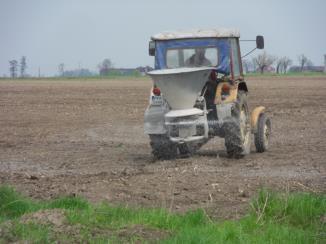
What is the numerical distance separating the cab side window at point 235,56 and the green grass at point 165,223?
4.92 metres

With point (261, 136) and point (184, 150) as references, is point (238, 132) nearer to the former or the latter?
point (184, 150)

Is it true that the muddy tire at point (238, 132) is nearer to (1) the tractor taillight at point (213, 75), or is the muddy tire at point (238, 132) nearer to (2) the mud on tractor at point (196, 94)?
(2) the mud on tractor at point (196, 94)

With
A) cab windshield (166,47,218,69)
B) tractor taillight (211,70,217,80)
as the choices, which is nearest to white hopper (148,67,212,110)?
tractor taillight (211,70,217,80)

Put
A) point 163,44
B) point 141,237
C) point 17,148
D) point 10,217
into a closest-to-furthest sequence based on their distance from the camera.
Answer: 1. point 141,237
2. point 10,217
3. point 163,44
4. point 17,148

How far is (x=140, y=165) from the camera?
12.1 m

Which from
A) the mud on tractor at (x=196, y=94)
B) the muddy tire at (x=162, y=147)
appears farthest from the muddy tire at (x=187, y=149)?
the muddy tire at (x=162, y=147)

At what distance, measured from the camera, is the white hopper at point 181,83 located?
38.6 feet

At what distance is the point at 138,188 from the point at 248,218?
7.01ft

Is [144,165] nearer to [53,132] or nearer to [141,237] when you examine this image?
[141,237]

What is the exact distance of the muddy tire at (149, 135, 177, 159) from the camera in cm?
1244

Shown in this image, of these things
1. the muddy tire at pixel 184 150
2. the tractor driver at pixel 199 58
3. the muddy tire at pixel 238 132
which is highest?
the tractor driver at pixel 199 58

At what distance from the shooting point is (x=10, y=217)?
25.6 feet

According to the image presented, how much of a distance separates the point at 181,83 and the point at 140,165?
1.52 m

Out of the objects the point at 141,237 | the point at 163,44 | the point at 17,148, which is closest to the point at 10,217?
the point at 141,237
